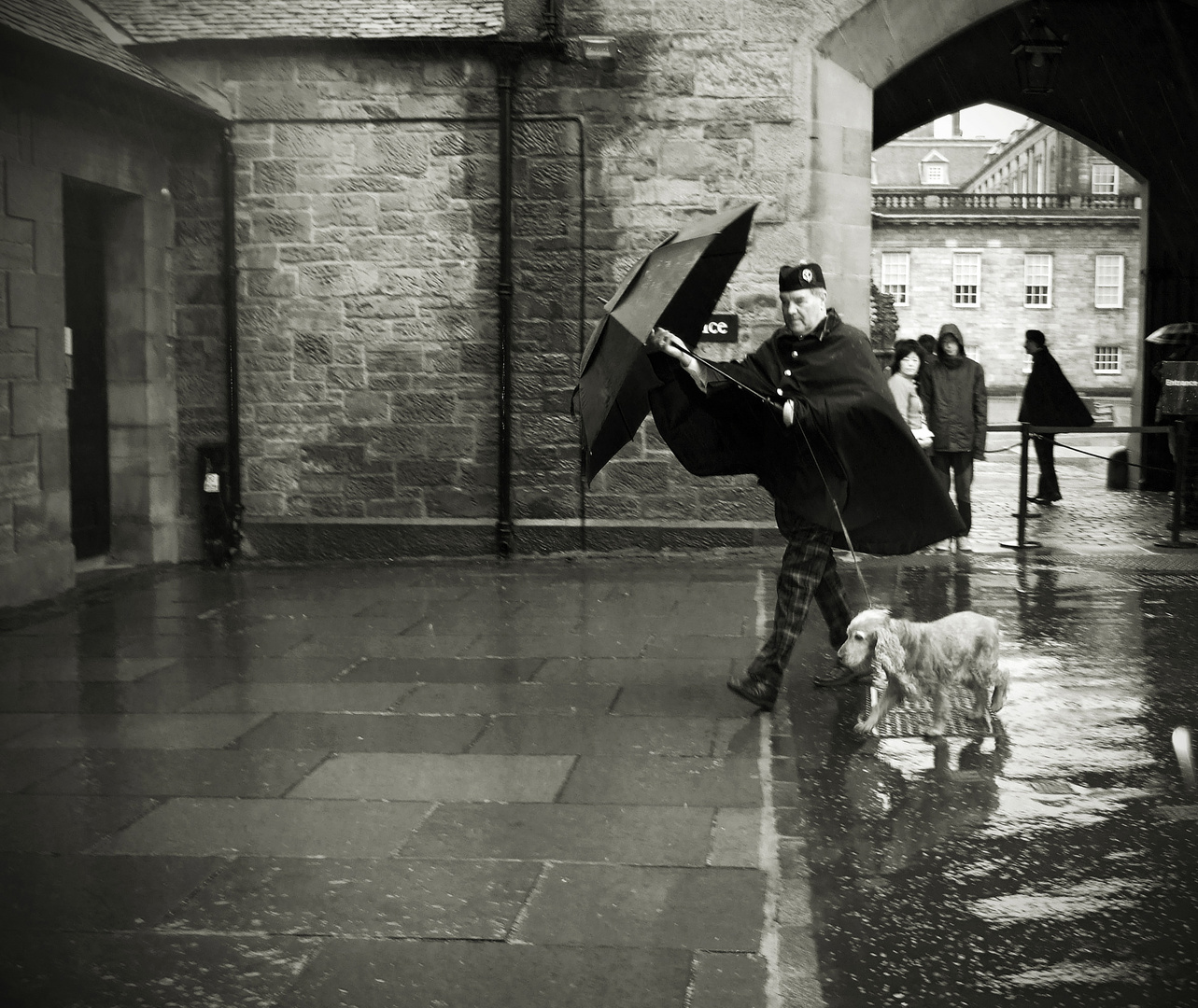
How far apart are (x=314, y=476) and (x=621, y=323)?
6467 mm

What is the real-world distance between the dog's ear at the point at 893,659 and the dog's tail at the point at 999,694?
0.33 metres

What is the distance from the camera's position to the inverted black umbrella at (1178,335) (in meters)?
14.8

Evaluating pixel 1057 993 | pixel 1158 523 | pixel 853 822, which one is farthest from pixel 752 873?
pixel 1158 523

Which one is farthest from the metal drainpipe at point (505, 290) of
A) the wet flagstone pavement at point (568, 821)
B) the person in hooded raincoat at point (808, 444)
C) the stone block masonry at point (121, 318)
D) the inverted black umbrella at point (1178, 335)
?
the inverted black umbrella at point (1178, 335)

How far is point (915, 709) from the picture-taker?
5.70 metres

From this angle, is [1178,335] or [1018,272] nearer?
[1178,335]

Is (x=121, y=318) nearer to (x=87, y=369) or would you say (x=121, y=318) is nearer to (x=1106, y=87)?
(x=87, y=369)

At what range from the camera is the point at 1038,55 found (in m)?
11.5

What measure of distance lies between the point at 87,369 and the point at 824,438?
22.8 ft

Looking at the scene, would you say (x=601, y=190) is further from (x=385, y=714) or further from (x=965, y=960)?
(x=965, y=960)

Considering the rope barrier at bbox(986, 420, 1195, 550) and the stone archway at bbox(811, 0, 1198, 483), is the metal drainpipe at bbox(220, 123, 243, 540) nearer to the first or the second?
the rope barrier at bbox(986, 420, 1195, 550)

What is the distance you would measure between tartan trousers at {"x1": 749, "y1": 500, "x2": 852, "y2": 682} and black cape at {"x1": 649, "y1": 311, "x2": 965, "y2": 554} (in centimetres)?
11

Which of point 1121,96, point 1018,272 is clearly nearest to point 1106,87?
point 1121,96

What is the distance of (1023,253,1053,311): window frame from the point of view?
58438 mm
